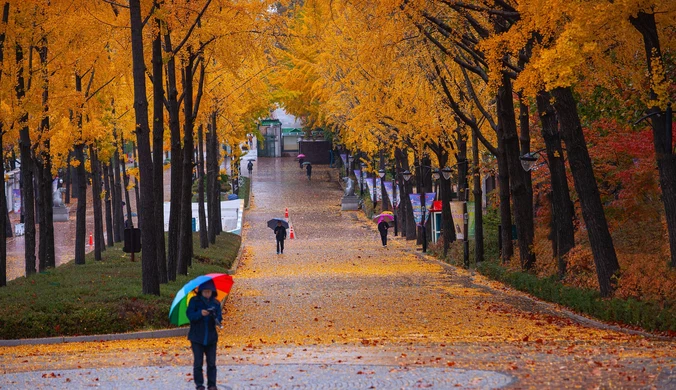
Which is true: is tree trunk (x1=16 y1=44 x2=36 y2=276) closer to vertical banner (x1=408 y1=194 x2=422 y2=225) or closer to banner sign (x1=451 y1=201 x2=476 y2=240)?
banner sign (x1=451 y1=201 x2=476 y2=240)

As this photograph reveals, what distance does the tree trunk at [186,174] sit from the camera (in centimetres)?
Result: 2982

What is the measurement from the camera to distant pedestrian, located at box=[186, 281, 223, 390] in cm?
1201

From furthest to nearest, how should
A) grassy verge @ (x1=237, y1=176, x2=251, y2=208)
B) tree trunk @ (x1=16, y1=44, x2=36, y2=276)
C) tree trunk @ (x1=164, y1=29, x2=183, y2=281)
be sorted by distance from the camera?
grassy verge @ (x1=237, y1=176, x2=251, y2=208), tree trunk @ (x1=164, y1=29, x2=183, y2=281), tree trunk @ (x1=16, y1=44, x2=36, y2=276)

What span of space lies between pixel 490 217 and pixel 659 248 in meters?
21.4

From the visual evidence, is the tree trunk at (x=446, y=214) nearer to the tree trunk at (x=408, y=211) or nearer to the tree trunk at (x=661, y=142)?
the tree trunk at (x=408, y=211)

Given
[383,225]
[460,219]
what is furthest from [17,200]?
[460,219]

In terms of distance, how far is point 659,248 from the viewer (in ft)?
85.5

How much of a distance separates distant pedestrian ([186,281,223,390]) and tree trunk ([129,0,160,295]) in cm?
1029

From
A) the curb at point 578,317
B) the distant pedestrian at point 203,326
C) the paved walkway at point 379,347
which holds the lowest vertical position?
the curb at point 578,317

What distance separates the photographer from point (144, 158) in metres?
22.5

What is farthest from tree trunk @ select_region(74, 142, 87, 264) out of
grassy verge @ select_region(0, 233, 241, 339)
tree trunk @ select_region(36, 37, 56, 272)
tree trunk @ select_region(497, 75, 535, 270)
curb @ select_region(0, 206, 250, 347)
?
curb @ select_region(0, 206, 250, 347)

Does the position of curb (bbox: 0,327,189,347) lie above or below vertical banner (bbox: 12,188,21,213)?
below

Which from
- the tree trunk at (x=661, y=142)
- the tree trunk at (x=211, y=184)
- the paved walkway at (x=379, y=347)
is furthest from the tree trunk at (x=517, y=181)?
the tree trunk at (x=211, y=184)

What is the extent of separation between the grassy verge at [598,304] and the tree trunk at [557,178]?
809mm
